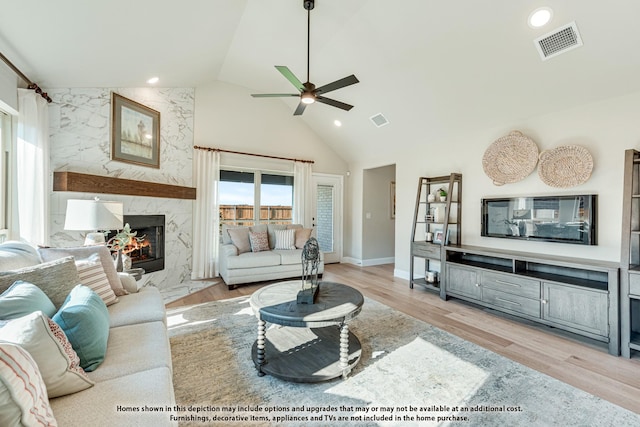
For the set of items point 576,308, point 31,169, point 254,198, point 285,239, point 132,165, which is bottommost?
point 576,308

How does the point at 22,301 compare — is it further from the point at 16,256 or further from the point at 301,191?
the point at 301,191

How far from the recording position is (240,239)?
4.66m

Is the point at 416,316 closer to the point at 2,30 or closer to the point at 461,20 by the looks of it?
the point at 461,20

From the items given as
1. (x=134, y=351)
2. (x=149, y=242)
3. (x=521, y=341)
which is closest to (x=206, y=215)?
(x=149, y=242)

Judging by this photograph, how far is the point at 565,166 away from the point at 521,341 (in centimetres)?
194

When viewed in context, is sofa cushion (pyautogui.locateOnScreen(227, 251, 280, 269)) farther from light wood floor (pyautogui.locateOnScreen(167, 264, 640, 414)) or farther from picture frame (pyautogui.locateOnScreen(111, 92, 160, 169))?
picture frame (pyautogui.locateOnScreen(111, 92, 160, 169))

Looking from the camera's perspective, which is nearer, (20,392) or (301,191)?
(20,392)

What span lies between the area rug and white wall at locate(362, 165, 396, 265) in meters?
3.74

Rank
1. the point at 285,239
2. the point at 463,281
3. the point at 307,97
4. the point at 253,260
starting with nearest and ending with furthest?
the point at 307,97
the point at 463,281
the point at 253,260
the point at 285,239

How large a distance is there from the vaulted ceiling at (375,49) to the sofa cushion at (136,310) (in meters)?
2.21

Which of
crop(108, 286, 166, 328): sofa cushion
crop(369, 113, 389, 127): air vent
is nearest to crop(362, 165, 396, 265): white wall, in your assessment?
crop(369, 113, 389, 127): air vent

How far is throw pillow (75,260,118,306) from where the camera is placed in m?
1.91

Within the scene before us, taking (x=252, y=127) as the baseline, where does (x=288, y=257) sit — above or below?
below

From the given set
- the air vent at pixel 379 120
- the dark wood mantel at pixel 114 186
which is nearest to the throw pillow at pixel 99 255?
the dark wood mantel at pixel 114 186
